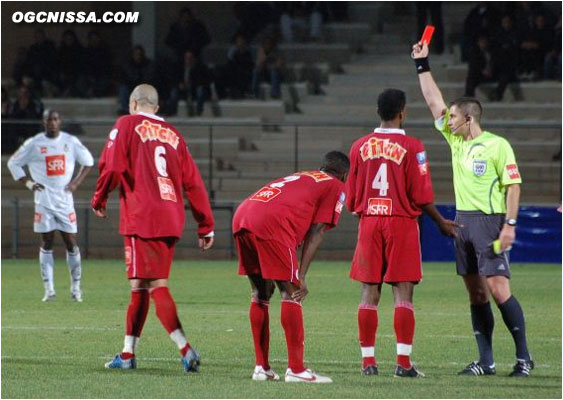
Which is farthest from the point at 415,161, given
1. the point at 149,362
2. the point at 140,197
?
the point at 149,362

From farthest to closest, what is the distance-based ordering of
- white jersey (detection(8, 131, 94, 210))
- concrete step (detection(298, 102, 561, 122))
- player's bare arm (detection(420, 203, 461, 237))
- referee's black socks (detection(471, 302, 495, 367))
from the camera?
concrete step (detection(298, 102, 561, 122)) → white jersey (detection(8, 131, 94, 210)) → referee's black socks (detection(471, 302, 495, 367)) → player's bare arm (detection(420, 203, 461, 237))

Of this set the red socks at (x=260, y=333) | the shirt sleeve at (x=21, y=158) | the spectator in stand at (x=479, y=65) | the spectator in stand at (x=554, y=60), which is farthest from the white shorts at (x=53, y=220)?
the spectator in stand at (x=554, y=60)

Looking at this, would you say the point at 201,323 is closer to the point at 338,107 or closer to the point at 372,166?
the point at 372,166

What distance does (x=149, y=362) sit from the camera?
10.6 m

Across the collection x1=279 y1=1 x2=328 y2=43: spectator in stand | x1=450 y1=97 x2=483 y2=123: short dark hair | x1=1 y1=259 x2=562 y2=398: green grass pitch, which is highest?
x1=279 y1=1 x2=328 y2=43: spectator in stand

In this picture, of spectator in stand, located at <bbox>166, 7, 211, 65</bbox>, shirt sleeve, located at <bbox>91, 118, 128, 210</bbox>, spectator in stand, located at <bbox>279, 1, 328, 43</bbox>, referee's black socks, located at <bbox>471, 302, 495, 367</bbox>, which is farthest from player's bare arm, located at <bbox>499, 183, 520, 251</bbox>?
spectator in stand, located at <bbox>279, 1, 328, 43</bbox>

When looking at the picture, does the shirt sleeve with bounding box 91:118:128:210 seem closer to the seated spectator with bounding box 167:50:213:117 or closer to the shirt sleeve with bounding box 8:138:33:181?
the shirt sleeve with bounding box 8:138:33:181

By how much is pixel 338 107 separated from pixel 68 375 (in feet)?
69.2

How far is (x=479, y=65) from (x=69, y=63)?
9.65 metres

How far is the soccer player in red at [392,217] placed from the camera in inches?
384

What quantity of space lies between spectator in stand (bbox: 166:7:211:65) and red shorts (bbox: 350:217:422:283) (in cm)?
2118

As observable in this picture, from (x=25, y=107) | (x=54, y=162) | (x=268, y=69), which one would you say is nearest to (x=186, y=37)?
(x=268, y=69)

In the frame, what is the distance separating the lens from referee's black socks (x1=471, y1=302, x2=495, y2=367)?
10.1 meters

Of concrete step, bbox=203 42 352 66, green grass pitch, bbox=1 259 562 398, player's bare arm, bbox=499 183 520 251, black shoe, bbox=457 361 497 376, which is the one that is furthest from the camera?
concrete step, bbox=203 42 352 66
